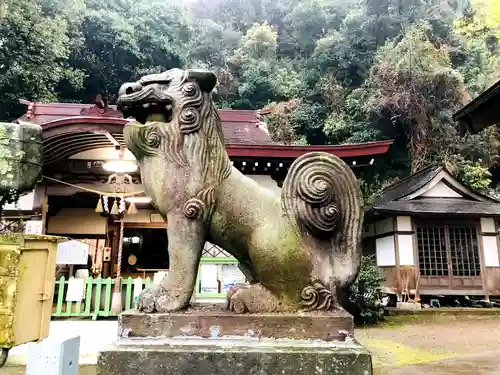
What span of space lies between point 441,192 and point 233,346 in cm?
1305

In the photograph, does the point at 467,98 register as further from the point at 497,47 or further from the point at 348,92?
the point at 497,47

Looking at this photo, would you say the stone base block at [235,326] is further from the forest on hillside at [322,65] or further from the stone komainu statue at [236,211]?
the forest on hillside at [322,65]

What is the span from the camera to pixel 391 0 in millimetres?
25203

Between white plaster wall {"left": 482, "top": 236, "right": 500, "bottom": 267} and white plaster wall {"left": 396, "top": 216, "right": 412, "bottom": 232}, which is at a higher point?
white plaster wall {"left": 396, "top": 216, "right": 412, "bottom": 232}

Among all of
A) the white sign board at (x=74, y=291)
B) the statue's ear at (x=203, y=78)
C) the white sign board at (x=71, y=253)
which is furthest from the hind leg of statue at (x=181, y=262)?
the white sign board at (x=71, y=253)

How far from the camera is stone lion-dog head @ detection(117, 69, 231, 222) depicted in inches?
84.0

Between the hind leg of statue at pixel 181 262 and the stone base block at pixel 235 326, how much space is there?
0.11 m

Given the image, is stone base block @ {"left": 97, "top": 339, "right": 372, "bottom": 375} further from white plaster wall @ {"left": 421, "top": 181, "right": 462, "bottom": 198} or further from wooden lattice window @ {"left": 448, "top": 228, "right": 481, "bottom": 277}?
white plaster wall @ {"left": 421, "top": 181, "right": 462, "bottom": 198}

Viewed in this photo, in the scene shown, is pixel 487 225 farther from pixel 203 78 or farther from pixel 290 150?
pixel 203 78

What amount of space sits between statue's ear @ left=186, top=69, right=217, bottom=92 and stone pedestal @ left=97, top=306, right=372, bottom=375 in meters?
1.29

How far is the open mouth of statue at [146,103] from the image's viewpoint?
221 centimetres

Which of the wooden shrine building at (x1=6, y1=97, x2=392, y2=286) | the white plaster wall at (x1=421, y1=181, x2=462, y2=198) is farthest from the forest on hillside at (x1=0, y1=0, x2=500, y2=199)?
the wooden shrine building at (x1=6, y1=97, x2=392, y2=286)

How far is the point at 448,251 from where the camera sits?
40.6ft

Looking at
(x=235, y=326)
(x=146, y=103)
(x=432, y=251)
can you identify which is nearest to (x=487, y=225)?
(x=432, y=251)
